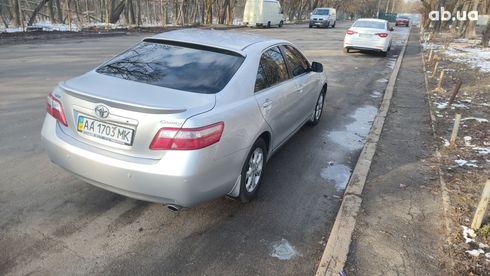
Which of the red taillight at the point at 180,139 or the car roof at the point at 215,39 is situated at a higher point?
the car roof at the point at 215,39

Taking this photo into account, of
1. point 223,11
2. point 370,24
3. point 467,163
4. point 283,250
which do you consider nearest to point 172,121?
point 283,250

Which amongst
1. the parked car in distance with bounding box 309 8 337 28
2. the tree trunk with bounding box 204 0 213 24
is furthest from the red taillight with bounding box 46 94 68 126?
the parked car in distance with bounding box 309 8 337 28

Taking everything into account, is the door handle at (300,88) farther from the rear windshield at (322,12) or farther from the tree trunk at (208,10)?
the rear windshield at (322,12)

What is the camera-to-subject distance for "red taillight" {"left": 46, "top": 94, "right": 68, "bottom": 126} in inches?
130

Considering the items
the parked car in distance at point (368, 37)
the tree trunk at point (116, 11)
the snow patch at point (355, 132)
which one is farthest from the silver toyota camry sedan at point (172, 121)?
the tree trunk at point (116, 11)

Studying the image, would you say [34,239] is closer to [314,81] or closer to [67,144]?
[67,144]

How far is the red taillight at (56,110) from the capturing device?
3292 mm

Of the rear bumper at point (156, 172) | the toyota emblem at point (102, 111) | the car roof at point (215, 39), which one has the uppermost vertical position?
the car roof at point (215, 39)

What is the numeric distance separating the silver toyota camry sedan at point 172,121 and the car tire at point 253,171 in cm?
1

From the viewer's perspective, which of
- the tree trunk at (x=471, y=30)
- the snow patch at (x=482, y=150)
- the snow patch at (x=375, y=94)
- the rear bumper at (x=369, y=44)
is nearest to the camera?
the snow patch at (x=482, y=150)

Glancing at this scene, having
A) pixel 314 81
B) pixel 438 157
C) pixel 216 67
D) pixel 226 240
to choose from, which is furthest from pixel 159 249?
pixel 438 157

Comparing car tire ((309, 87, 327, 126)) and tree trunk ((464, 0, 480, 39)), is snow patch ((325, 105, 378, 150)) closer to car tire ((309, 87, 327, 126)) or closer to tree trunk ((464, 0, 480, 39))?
car tire ((309, 87, 327, 126))

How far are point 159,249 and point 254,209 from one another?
3.54ft

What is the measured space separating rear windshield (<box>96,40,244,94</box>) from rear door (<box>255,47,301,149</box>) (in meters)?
0.38
